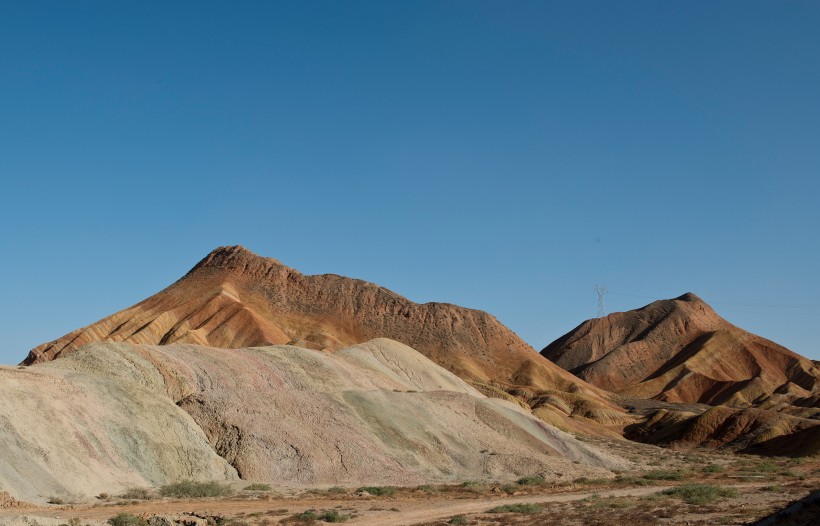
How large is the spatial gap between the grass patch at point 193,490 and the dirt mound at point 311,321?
65393mm

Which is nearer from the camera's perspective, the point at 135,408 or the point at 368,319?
the point at 135,408

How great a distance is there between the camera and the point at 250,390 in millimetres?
A: 38906

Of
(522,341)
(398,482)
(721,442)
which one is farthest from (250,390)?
(522,341)

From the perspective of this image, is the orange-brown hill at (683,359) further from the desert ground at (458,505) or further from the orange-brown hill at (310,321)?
the desert ground at (458,505)

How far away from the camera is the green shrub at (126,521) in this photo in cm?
2056

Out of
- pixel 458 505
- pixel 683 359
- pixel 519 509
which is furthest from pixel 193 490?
pixel 683 359

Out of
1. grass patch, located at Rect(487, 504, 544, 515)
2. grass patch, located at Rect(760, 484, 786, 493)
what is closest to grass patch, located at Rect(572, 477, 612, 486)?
grass patch, located at Rect(760, 484, 786, 493)

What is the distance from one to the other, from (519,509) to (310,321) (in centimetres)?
9124

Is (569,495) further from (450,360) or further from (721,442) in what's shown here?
(450,360)

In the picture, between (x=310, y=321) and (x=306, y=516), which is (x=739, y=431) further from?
(x=310, y=321)

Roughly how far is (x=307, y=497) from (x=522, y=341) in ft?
335

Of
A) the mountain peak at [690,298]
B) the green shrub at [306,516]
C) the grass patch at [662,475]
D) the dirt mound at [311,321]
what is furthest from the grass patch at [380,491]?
the mountain peak at [690,298]

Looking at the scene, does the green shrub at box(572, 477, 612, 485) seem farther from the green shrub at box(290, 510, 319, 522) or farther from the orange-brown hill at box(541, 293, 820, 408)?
the orange-brown hill at box(541, 293, 820, 408)

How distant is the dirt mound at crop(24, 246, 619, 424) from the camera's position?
326ft
